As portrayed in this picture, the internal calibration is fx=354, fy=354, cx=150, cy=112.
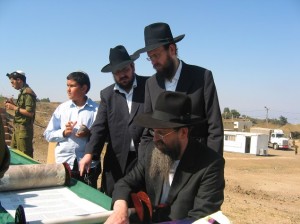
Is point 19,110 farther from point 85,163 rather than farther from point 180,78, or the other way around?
point 180,78

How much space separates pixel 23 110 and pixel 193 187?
5402 mm

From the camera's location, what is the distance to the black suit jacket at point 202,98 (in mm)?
2910

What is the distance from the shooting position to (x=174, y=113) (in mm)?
2311

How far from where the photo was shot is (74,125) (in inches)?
157

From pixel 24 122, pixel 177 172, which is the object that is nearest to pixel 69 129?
pixel 177 172

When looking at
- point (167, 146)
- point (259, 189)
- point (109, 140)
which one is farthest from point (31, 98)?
point (259, 189)

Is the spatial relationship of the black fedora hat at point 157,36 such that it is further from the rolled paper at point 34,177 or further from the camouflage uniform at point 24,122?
the camouflage uniform at point 24,122

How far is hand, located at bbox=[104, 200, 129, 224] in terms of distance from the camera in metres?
2.14

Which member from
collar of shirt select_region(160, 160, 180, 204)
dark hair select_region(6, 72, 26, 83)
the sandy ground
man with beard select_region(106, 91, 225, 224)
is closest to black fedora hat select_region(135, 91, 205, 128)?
man with beard select_region(106, 91, 225, 224)

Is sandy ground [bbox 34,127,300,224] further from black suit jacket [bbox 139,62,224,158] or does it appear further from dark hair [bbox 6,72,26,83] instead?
dark hair [bbox 6,72,26,83]

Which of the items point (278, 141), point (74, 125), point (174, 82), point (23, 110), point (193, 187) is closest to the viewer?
point (193, 187)

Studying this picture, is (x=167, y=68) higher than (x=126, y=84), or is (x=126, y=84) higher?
(x=167, y=68)

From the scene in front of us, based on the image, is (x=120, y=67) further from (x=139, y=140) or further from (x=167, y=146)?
(x=167, y=146)

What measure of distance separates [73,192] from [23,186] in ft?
1.44
